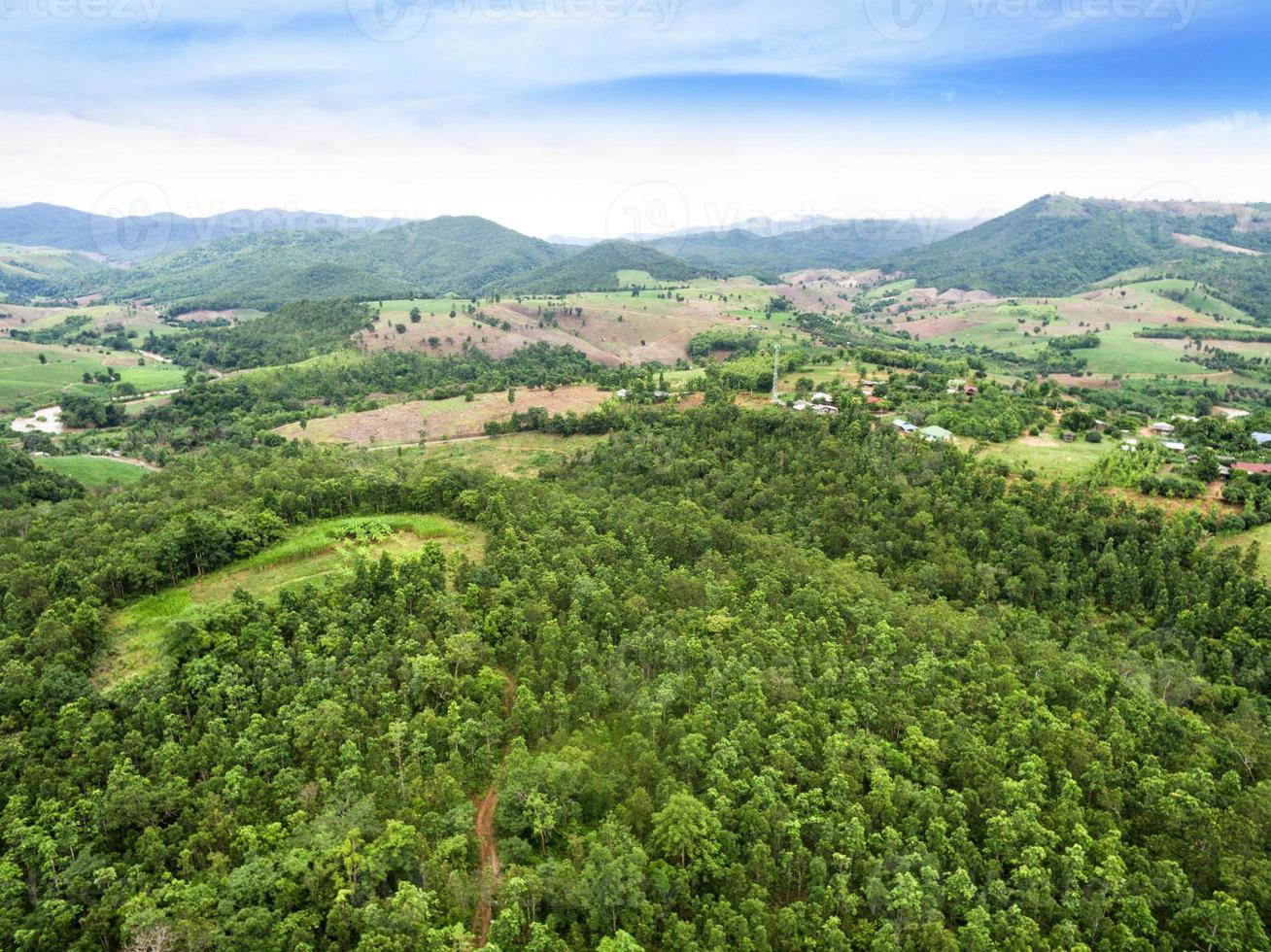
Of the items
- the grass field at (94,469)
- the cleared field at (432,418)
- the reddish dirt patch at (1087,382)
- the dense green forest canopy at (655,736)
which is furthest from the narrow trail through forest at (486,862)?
the reddish dirt patch at (1087,382)

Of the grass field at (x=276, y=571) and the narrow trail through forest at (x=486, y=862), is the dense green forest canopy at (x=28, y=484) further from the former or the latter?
the narrow trail through forest at (x=486, y=862)

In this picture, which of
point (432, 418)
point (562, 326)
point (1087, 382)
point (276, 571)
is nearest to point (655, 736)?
point (276, 571)

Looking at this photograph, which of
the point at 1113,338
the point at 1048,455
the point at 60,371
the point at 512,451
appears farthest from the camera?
the point at 1113,338

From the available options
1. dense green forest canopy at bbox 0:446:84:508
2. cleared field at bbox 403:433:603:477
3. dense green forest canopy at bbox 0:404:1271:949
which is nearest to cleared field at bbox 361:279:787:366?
cleared field at bbox 403:433:603:477

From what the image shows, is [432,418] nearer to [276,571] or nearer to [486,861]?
[276,571]

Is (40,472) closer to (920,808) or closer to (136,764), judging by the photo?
(136,764)

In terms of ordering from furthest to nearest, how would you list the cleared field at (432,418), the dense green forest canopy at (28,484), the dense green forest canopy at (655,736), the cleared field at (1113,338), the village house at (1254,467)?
the cleared field at (1113,338) → the cleared field at (432,418) → the dense green forest canopy at (28,484) → the village house at (1254,467) → the dense green forest canopy at (655,736)
